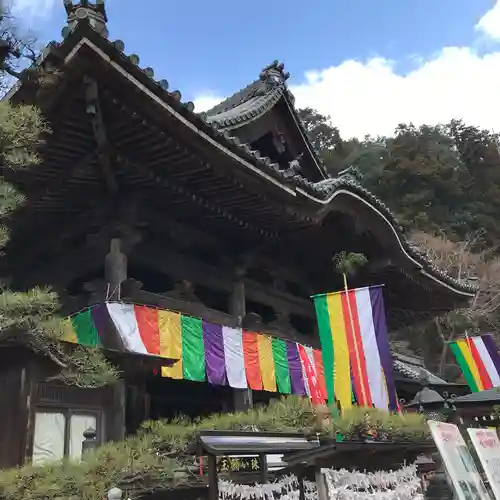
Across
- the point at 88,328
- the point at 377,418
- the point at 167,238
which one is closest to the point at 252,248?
the point at 167,238

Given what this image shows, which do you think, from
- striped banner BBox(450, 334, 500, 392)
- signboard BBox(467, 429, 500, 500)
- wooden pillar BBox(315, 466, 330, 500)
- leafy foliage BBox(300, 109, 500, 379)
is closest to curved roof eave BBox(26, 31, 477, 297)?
striped banner BBox(450, 334, 500, 392)

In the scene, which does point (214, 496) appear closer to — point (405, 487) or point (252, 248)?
point (405, 487)

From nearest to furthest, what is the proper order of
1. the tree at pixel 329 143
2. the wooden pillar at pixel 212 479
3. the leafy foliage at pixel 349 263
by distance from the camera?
the wooden pillar at pixel 212 479
the leafy foliage at pixel 349 263
the tree at pixel 329 143

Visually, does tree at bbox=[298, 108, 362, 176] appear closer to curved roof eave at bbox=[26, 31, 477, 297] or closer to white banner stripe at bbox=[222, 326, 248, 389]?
curved roof eave at bbox=[26, 31, 477, 297]

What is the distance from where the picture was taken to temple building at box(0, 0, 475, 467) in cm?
553

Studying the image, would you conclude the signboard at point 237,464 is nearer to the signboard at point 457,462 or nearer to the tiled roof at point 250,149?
the signboard at point 457,462

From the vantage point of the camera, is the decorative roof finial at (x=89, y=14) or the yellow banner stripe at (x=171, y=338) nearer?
the decorative roof finial at (x=89, y=14)

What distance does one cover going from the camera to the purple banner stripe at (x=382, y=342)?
24.5 ft

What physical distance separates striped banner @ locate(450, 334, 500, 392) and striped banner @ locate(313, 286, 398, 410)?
5.43 m

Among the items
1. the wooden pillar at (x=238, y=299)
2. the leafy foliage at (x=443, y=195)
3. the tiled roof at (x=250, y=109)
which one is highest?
the leafy foliage at (x=443, y=195)

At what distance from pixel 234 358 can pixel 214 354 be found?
41 cm

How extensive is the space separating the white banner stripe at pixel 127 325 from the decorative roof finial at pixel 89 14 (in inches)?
125

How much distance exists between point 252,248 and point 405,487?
4.52 metres

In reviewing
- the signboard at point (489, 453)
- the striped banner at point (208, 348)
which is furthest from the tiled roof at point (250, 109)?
the signboard at point (489, 453)
